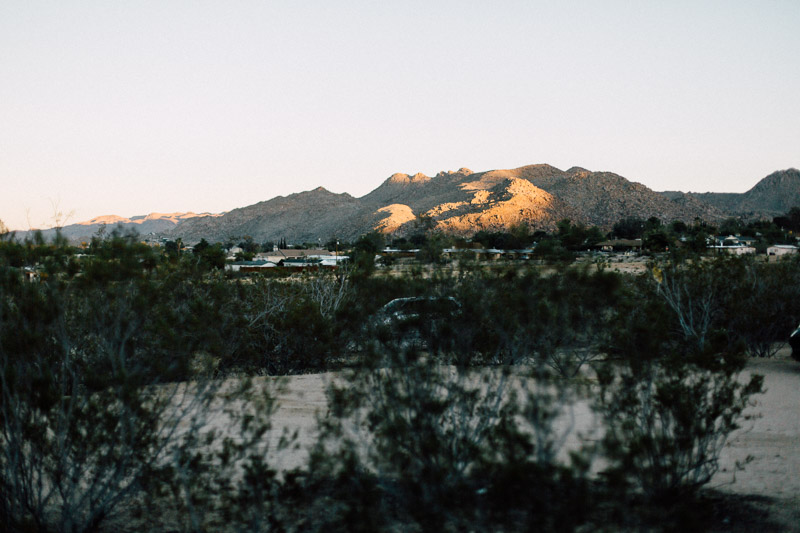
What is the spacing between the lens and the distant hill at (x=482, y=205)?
106 m

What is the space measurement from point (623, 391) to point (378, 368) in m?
1.98

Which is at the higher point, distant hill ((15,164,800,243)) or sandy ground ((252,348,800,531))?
distant hill ((15,164,800,243))

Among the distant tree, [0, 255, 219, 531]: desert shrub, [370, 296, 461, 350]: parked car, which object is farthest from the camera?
the distant tree

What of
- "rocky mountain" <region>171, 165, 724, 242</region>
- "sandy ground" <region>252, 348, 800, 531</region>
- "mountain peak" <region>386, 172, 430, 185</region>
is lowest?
"sandy ground" <region>252, 348, 800, 531</region>

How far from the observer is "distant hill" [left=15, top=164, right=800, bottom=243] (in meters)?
106

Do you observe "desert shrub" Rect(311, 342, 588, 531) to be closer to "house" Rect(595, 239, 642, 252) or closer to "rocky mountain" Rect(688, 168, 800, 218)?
"house" Rect(595, 239, 642, 252)

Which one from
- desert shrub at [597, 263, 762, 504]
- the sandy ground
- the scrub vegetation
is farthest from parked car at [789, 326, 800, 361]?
the scrub vegetation

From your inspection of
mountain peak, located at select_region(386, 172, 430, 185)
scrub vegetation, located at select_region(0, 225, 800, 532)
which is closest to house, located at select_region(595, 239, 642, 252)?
scrub vegetation, located at select_region(0, 225, 800, 532)

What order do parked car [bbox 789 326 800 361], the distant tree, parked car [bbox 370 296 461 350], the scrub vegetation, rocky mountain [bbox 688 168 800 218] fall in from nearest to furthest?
the scrub vegetation
parked car [bbox 370 296 461 350]
parked car [bbox 789 326 800 361]
the distant tree
rocky mountain [bbox 688 168 800 218]

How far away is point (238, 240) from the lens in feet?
478

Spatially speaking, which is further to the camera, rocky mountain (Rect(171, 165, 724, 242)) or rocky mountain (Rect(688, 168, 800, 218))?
rocky mountain (Rect(688, 168, 800, 218))

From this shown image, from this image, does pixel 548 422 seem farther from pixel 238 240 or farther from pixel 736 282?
pixel 238 240

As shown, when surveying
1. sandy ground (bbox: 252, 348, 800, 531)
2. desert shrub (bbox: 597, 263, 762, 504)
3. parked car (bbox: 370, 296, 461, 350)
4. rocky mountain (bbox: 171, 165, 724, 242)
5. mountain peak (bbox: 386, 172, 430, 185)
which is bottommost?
sandy ground (bbox: 252, 348, 800, 531)

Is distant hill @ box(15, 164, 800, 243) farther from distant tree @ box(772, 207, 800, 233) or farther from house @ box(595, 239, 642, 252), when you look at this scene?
house @ box(595, 239, 642, 252)
